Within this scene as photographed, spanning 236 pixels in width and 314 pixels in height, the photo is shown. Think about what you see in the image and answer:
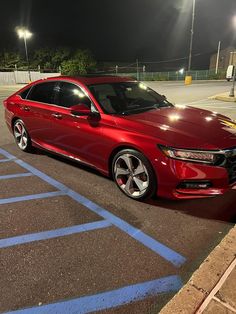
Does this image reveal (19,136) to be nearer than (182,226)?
No

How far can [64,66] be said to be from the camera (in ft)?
162

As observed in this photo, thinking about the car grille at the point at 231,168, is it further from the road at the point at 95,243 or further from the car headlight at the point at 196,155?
the road at the point at 95,243

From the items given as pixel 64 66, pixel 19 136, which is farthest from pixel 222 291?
pixel 64 66

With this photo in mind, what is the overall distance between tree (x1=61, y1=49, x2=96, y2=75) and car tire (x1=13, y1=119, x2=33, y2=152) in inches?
1551

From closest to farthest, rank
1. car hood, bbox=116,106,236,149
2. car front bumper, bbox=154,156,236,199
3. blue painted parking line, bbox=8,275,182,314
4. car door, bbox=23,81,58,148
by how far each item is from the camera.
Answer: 1. blue painted parking line, bbox=8,275,182,314
2. car front bumper, bbox=154,156,236,199
3. car hood, bbox=116,106,236,149
4. car door, bbox=23,81,58,148

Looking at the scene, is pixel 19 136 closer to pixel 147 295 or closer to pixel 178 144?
pixel 178 144

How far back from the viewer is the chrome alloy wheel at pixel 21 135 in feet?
21.4

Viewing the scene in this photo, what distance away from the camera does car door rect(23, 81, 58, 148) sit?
5703 mm

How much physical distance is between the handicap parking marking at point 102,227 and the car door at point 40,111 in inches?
38.0

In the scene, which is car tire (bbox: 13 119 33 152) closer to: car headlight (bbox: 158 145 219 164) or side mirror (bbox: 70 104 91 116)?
side mirror (bbox: 70 104 91 116)

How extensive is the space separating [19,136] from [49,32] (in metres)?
74.9

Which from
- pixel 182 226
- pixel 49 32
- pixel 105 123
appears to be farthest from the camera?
pixel 49 32

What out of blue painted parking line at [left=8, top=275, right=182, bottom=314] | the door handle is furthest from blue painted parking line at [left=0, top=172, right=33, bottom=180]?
blue painted parking line at [left=8, top=275, right=182, bottom=314]

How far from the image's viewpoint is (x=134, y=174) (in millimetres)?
4355
